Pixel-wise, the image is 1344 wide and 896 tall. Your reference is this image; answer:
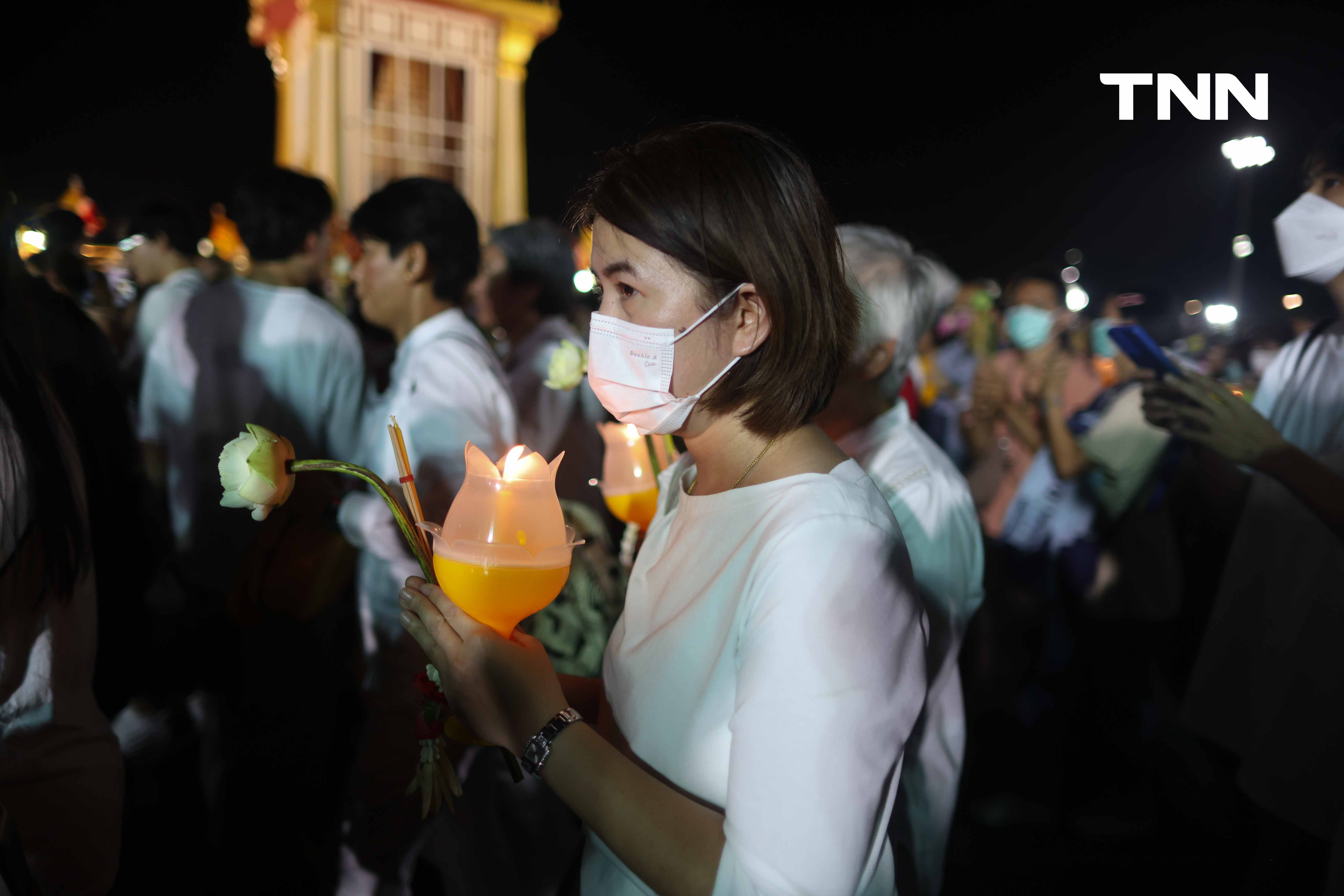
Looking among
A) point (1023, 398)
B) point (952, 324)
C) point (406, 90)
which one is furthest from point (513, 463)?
point (406, 90)

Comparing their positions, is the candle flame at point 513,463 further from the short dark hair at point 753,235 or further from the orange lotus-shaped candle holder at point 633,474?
the orange lotus-shaped candle holder at point 633,474

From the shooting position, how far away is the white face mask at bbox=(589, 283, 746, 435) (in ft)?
4.04

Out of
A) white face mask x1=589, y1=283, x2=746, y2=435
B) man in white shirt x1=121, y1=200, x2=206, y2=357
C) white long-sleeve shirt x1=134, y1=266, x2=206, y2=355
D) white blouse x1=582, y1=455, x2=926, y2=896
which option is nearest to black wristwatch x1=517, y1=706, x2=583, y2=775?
white blouse x1=582, y1=455, x2=926, y2=896

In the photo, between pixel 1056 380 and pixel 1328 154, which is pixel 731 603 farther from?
pixel 1056 380

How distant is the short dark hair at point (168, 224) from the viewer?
4.31 meters

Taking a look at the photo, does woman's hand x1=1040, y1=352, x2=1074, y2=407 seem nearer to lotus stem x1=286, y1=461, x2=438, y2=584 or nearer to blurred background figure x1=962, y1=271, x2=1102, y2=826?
blurred background figure x1=962, y1=271, x2=1102, y2=826

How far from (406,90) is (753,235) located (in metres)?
11.8

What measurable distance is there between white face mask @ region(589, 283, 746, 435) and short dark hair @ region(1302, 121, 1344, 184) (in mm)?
2271

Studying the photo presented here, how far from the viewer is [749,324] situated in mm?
1214

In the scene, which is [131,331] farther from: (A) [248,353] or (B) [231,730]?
(B) [231,730]

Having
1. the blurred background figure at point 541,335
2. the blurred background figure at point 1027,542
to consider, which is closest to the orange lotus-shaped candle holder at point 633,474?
the blurred background figure at point 541,335

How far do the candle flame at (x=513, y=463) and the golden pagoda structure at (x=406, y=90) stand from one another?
34.2 ft

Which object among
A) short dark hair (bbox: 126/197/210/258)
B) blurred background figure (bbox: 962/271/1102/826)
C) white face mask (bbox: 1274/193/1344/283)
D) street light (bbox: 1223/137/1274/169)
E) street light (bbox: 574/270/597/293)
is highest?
street light (bbox: 1223/137/1274/169)

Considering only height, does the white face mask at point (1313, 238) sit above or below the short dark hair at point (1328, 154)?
below
